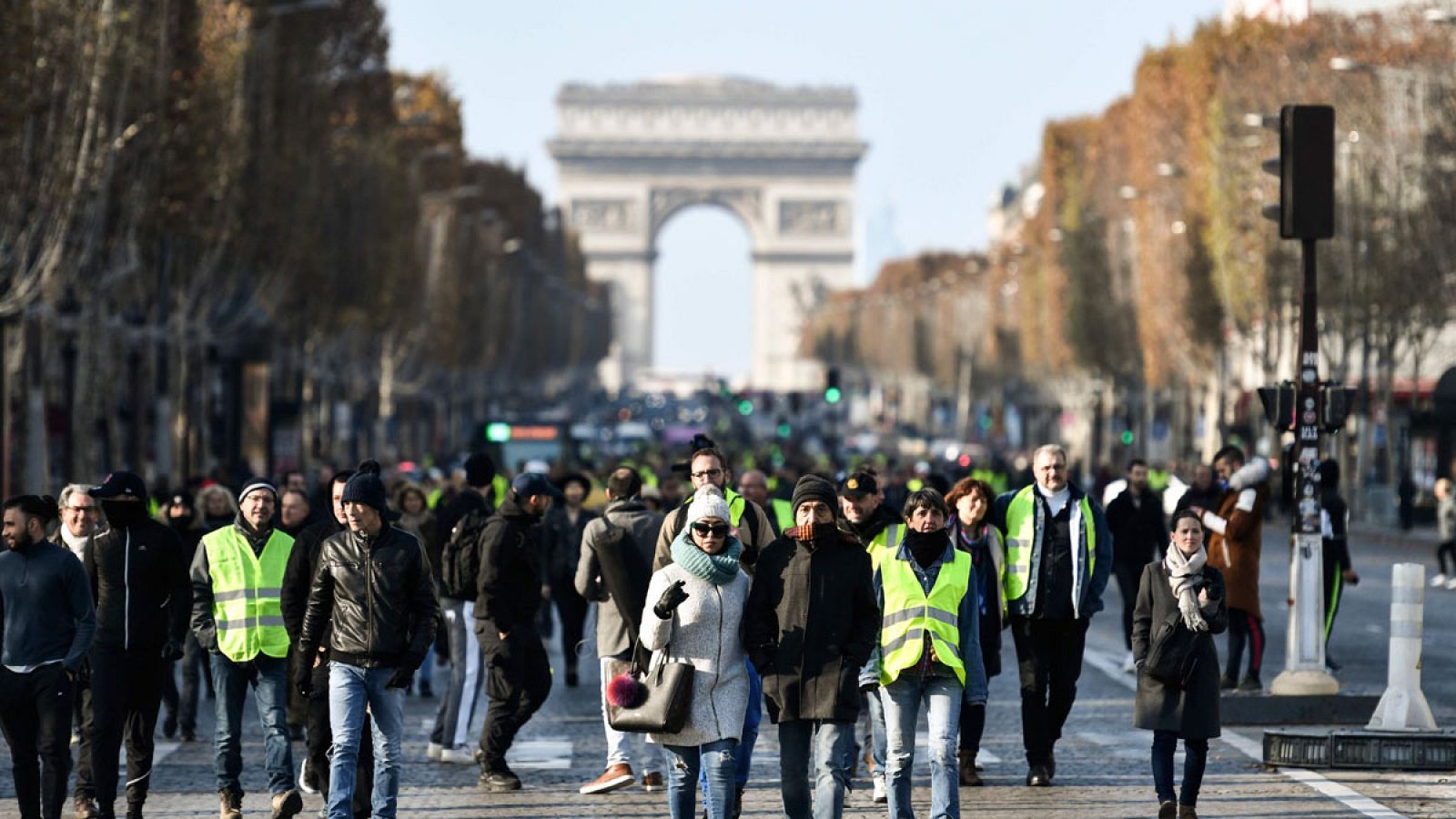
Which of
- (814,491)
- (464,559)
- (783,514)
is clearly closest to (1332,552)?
(783,514)

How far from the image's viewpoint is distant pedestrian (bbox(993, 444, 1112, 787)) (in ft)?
48.5

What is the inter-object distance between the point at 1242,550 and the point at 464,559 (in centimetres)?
574

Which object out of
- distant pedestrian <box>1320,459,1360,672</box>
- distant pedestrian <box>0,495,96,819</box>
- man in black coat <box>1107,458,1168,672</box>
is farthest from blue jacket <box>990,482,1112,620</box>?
man in black coat <box>1107,458,1168,672</box>

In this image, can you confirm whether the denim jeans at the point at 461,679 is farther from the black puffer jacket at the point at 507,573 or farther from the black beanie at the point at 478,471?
the black puffer jacket at the point at 507,573

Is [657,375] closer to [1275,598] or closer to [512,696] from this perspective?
[1275,598]

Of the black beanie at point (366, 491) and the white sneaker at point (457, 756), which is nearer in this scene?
the black beanie at point (366, 491)

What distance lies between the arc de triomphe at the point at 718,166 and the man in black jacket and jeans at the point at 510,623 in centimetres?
14008

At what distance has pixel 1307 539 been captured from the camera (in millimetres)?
Answer: 18484

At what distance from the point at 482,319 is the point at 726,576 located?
77.4 m

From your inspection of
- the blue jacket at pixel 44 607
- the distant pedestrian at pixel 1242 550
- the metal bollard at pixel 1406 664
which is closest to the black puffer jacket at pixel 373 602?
the blue jacket at pixel 44 607

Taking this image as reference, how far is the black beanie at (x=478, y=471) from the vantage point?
1623 cm

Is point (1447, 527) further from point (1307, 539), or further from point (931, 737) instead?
point (931, 737)

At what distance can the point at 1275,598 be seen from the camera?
1256 inches

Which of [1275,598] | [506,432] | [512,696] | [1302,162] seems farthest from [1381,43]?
[512,696]
